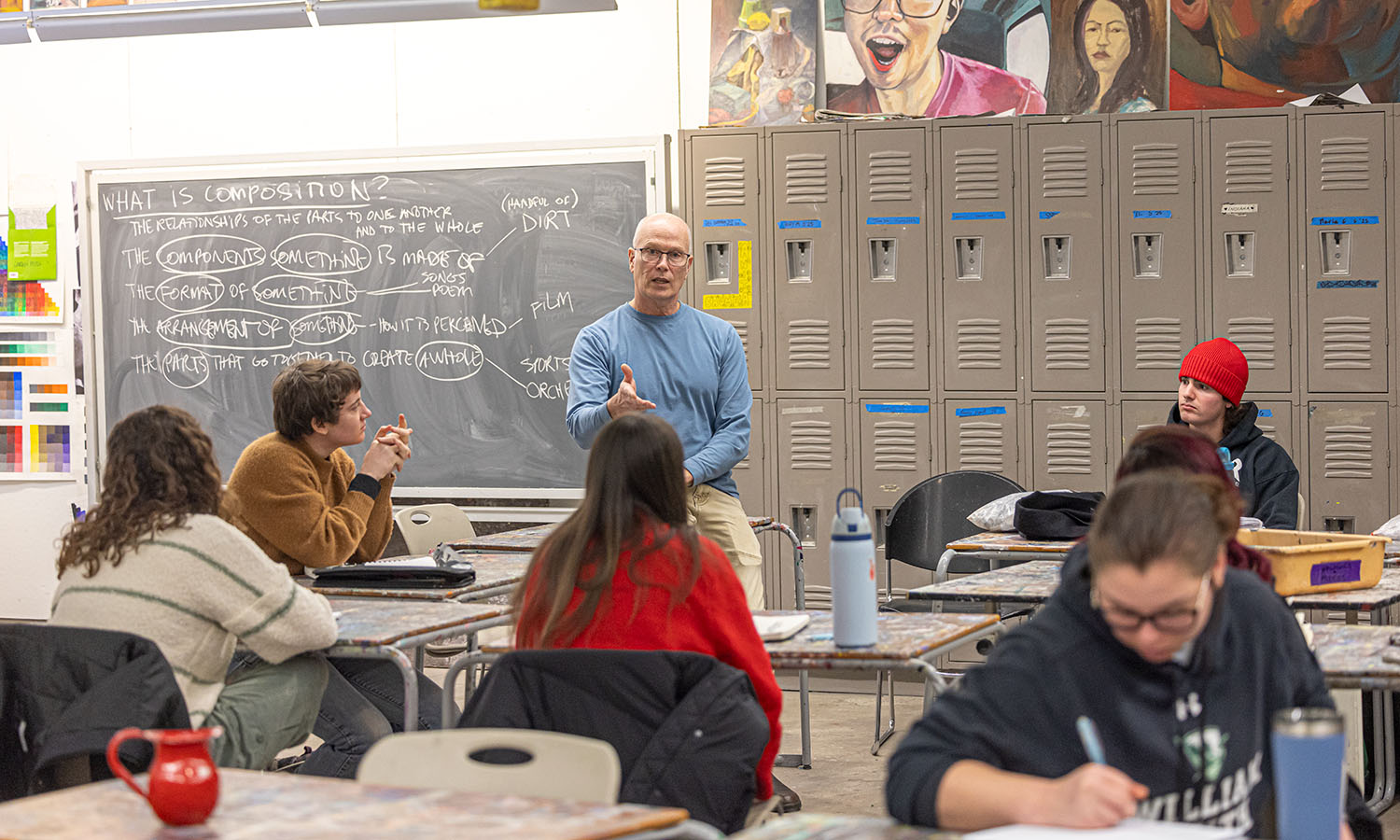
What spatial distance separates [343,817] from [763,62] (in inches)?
213

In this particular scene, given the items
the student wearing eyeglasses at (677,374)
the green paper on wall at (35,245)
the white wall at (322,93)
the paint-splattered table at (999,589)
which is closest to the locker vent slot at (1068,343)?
the white wall at (322,93)

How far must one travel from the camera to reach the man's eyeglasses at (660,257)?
4492 millimetres

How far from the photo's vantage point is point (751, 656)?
2594 mm

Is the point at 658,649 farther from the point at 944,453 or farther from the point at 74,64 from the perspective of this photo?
the point at 74,64

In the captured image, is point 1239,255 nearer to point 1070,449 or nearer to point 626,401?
point 1070,449

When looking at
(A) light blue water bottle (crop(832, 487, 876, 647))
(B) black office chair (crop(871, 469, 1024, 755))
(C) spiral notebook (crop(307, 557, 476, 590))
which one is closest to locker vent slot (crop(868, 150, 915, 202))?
(B) black office chair (crop(871, 469, 1024, 755))

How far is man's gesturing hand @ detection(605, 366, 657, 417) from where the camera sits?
4.25 meters

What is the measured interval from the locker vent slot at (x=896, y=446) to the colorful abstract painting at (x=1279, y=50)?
178 centimetres

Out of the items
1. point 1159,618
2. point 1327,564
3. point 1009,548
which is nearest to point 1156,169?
point 1009,548

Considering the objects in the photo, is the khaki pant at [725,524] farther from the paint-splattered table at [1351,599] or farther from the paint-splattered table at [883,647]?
the paint-splattered table at [1351,599]

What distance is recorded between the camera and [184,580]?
2.94 metres

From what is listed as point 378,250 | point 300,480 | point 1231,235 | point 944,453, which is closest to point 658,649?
point 300,480

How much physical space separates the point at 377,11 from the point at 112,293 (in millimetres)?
2879

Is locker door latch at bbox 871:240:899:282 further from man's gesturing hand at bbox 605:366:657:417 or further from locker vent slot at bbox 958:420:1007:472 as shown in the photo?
man's gesturing hand at bbox 605:366:657:417
